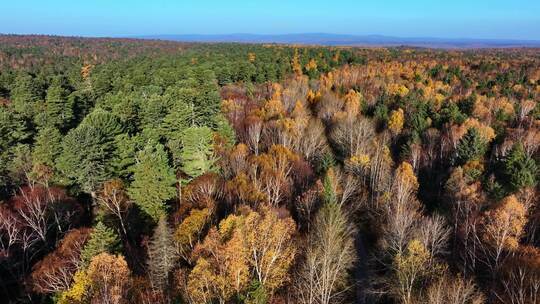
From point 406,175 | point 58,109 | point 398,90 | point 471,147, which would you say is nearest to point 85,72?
point 58,109

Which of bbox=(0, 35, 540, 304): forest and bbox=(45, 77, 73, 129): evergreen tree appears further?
bbox=(45, 77, 73, 129): evergreen tree

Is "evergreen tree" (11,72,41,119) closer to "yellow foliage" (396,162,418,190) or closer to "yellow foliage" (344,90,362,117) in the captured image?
"yellow foliage" (344,90,362,117)

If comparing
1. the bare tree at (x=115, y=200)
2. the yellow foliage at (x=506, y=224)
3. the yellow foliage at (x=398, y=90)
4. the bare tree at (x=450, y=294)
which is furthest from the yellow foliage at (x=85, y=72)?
the bare tree at (x=450, y=294)

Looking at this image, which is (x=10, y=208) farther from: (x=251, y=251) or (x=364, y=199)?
(x=364, y=199)

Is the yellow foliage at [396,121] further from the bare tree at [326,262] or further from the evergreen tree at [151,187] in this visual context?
the evergreen tree at [151,187]

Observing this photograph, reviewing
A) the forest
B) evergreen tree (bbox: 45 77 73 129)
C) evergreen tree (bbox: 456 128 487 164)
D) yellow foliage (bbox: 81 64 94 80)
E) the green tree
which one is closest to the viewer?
the forest

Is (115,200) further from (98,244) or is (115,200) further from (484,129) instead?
(484,129)

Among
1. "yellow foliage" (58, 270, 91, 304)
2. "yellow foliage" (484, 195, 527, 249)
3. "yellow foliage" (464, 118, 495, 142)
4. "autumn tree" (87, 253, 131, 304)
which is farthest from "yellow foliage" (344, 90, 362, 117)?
"yellow foliage" (58, 270, 91, 304)
